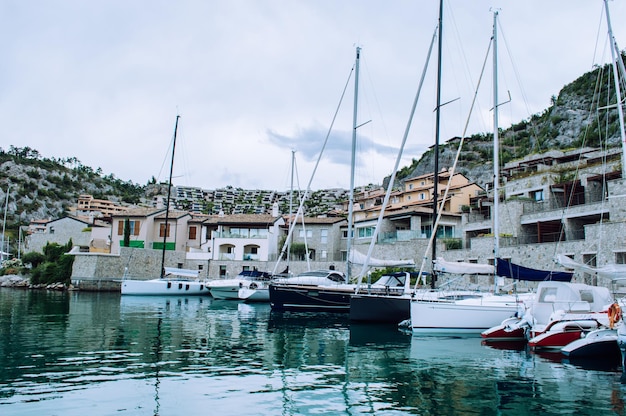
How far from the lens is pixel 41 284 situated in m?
55.2

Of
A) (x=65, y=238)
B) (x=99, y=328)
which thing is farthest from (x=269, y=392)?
(x=65, y=238)

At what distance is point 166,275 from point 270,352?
3857 cm

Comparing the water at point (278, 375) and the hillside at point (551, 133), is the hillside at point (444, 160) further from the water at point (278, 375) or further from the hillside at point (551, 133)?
the water at point (278, 375)

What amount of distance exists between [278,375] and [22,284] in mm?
55354

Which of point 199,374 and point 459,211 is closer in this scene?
point 199,374

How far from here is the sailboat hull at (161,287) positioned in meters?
45.6

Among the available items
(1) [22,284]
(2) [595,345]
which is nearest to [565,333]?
(2) [595,345]

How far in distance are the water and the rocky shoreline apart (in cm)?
3264

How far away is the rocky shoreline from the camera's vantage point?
172 feet

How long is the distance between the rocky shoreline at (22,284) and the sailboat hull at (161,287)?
389 inches

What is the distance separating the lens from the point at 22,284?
57.2 meters

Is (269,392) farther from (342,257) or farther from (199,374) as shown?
(342,257)

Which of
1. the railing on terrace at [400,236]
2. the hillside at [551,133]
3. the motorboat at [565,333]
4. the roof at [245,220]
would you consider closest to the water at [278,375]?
the motorboat at [565,333]

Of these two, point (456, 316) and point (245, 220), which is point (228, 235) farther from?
point (456, 316)
